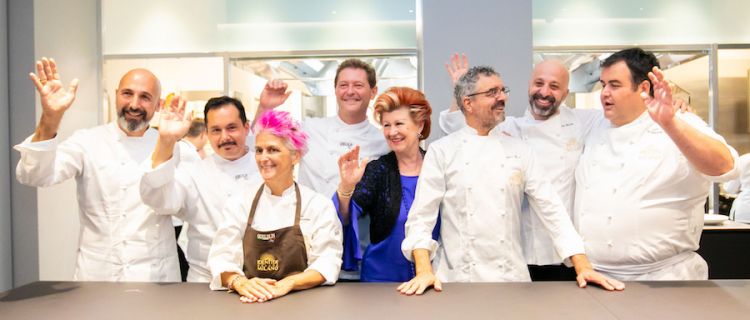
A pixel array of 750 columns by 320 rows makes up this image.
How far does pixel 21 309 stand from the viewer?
1443mm

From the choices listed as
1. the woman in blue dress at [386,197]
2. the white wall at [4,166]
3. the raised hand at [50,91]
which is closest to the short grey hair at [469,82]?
the woman in blue dress at [386,197]

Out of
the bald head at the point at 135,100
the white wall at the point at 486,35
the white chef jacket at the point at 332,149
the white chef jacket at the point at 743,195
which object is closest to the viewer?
the bald head at the point at 135,100

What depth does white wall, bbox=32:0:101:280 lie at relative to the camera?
316 centimetres

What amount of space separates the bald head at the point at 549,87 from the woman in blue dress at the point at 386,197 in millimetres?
555

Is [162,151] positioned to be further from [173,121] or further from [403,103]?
[403,103]

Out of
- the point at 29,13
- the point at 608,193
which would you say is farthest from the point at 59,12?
the point at 608,193

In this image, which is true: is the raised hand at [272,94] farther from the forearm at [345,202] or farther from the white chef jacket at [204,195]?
the forearm at [345,202]

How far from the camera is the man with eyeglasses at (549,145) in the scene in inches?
86.8

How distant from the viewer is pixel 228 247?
1.72 m

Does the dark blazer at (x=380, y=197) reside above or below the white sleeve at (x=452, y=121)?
below

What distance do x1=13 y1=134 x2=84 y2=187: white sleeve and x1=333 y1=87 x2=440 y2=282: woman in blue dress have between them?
1042 millimetres

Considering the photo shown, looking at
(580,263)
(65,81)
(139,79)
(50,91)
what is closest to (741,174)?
(580,263)

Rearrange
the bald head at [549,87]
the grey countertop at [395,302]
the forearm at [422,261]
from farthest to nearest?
the bald head at [549,87] → the forearm at [422,261] → the grey countertop at [395,302]

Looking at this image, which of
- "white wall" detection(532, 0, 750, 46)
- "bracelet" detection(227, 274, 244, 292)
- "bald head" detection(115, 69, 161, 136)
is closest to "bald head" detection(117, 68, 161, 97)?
"bald head" detection(115, 69, 161, 136)
